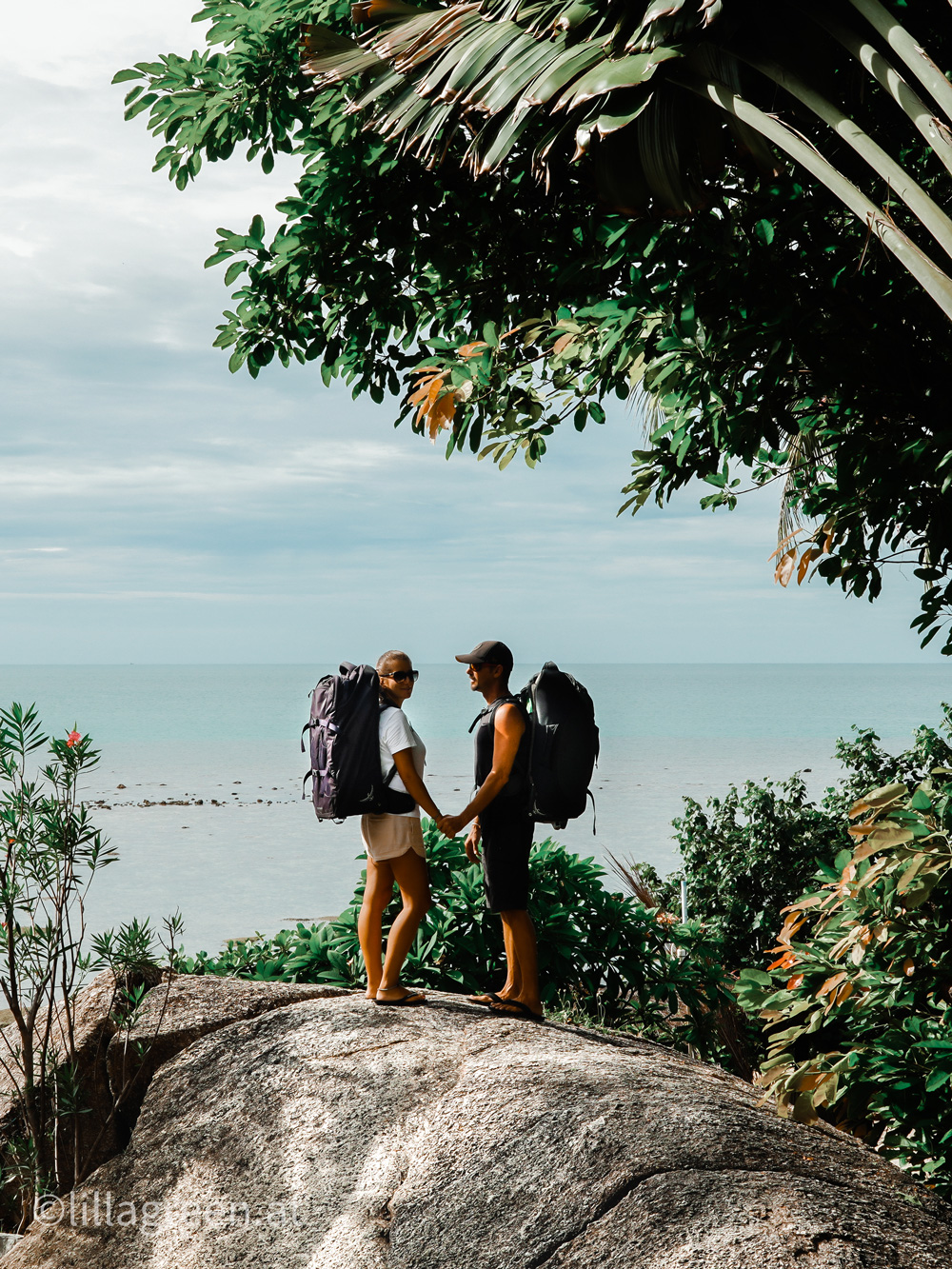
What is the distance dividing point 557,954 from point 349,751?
1.99 meters

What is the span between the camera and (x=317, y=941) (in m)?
6.50

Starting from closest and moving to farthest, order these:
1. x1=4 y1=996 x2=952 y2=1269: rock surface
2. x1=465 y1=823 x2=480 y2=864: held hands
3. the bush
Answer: x1=4 y1=996 x2=952 y2=1269: rock surface, x1=465 y1=823 x2=480 y2=864: held hands, the bush

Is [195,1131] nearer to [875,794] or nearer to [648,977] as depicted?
[648,977]

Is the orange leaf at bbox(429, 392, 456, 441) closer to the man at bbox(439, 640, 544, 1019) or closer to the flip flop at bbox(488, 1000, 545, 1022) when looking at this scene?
the man at bbox(439, 640, 544, 1019)

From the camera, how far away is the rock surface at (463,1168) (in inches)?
140

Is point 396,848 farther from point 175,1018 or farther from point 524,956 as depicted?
point 175,1018

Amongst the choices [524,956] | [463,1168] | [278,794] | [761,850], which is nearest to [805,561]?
[761,850]

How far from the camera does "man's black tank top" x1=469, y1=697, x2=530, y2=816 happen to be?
544 centimetres

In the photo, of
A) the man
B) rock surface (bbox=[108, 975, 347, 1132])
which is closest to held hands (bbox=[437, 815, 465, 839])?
the man

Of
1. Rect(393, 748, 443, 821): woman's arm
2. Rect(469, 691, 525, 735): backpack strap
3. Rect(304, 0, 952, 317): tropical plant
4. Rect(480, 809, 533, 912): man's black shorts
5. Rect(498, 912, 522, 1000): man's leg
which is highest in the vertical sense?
Rect(304, 0, 952, 317): tropical plant

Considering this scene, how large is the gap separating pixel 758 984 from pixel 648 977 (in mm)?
1439

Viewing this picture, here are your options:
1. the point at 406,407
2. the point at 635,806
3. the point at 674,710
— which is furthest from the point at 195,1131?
the point at 674,710

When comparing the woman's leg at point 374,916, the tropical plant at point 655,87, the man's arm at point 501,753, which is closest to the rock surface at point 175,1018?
the woman's leg at point 374,916

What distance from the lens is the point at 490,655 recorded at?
5484mm
